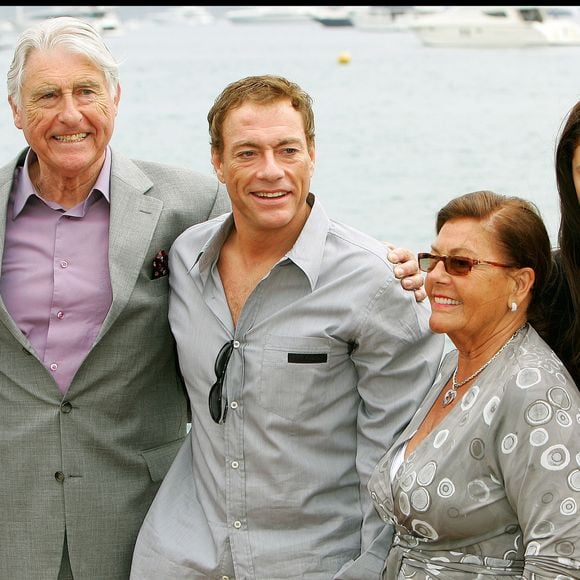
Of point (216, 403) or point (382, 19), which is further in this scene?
point (382, 19)

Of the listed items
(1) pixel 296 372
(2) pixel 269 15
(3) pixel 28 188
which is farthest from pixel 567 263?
(2) pixel 269 15

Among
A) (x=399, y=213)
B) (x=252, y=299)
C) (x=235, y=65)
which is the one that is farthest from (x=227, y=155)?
(x=235, y=65)

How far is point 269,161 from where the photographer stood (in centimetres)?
230

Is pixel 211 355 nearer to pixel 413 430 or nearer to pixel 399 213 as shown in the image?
pixel 413 430

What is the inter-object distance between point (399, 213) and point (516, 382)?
2082 cm

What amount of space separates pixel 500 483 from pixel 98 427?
108 centimetres

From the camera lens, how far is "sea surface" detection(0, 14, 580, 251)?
24.6 metres

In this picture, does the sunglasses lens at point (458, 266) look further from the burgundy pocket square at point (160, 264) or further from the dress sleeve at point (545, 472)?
the burgundy pocket square at point (160, 264)

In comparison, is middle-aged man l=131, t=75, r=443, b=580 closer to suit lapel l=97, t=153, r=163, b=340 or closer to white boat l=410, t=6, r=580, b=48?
suit lapel l=97, t=153, r=163, b=340

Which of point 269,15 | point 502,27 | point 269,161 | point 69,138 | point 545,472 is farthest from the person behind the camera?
point 269,15

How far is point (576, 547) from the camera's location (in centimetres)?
182

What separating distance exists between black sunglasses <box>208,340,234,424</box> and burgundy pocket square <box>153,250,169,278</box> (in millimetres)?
367

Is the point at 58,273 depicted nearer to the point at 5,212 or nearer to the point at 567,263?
the point at 5,212

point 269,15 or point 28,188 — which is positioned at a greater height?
point 269,15
